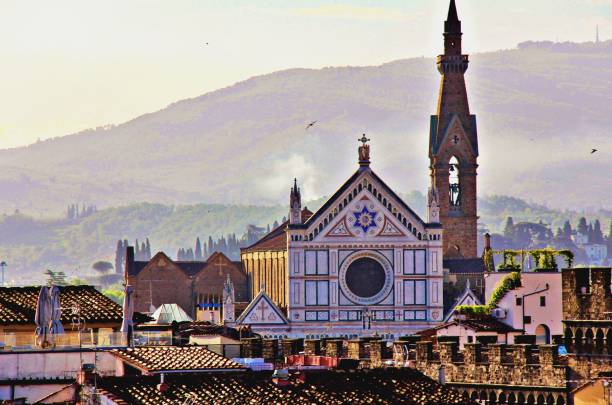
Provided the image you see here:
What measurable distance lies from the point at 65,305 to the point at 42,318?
27.5 ft

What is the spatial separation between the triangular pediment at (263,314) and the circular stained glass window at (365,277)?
6924 mm

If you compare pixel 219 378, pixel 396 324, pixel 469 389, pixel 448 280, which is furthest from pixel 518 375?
pixel 448 280

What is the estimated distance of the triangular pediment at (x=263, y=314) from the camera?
16950 centimetres

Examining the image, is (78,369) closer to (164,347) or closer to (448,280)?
(164,347)

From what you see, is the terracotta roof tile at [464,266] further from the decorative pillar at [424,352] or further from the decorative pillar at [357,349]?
the decorative pillar at [424,352]

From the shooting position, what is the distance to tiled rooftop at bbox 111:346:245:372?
66.6 m

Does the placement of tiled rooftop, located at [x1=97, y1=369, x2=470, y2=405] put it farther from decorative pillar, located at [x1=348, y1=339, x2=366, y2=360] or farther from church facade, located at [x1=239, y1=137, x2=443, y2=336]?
church facade, located at [x1=239, y1=137, x2=443, y2=336]

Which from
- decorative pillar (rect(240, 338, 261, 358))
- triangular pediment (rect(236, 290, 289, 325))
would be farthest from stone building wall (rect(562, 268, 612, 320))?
triangular pediment (rect(236, 290, 289, 325))

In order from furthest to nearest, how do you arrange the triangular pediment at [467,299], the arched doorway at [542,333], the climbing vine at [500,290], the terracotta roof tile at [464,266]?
the terracotta roof tile at [464,266] → the triangular pediment at [467,299] → the climbing vine at [500,290] → the arched doorway at [542,333]

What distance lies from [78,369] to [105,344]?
496 centimetres

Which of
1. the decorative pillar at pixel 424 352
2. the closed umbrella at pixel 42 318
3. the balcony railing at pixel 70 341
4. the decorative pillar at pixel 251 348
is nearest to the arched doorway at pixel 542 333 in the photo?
the decorative pillar at pixel 251 348

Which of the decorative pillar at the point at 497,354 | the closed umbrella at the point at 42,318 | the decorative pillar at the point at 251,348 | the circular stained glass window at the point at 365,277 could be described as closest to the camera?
the closed umbrella at the point at 42,318

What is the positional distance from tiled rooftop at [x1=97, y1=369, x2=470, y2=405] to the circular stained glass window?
10396cm

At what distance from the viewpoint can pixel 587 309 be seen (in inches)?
3228
